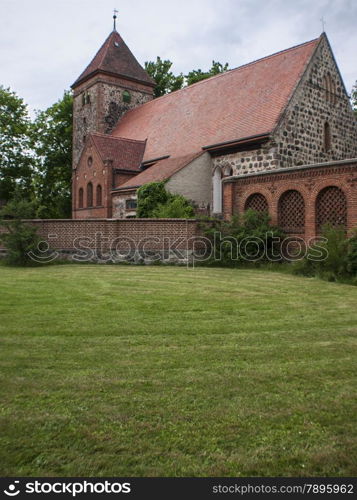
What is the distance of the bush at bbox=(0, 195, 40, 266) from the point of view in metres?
15.4

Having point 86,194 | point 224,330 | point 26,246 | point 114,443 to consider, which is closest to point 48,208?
point 86,194

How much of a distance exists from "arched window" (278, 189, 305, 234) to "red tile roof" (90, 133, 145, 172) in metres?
12.0

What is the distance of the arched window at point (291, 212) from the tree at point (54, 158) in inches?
1079

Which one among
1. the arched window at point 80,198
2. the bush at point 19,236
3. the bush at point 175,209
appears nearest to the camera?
the bush at point 19,236

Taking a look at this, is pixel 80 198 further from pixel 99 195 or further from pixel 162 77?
pixel 162 77

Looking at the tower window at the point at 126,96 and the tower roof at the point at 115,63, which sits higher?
the tower roof at the point at 115,63

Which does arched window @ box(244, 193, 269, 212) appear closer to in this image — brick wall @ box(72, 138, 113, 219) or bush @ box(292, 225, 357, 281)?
bush @ box(292, 225, 357, 281)

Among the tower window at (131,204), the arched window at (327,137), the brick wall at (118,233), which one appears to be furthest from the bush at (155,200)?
the arched window at (327,137)

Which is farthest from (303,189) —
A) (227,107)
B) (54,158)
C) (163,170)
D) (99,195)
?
(54,158)

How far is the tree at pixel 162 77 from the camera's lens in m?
42.8

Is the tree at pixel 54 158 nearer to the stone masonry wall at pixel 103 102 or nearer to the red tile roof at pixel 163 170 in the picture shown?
the stone masonry wall at pixel 103 102

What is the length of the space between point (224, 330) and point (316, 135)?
57.4ft

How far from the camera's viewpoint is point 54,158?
130 ft
